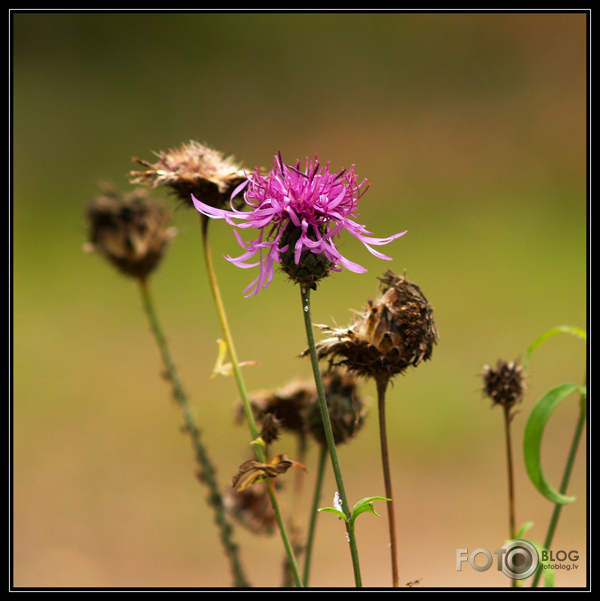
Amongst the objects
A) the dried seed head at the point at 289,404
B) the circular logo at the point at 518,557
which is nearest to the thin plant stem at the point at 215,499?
the dried seed head at the point at 289,404

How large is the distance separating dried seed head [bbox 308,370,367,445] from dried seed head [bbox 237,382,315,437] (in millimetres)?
10

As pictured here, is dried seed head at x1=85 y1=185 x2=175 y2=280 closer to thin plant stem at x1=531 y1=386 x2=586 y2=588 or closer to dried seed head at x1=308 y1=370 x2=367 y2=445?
dried seed head at x1=308 y1=370 x2=367 y2=445

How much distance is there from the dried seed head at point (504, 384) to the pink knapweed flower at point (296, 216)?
0.39ft

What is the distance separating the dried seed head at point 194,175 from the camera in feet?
0.95

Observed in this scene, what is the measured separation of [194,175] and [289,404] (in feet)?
0.49

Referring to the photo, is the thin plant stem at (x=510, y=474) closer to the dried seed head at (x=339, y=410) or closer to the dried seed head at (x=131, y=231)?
the dried seed head at (x=339, y=410)

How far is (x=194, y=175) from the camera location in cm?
29

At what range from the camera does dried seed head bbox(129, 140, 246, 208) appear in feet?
0.95

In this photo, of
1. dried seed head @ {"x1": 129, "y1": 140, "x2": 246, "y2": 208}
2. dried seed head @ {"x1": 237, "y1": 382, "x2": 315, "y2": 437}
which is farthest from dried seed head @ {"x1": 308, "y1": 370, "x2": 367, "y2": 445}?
dried seed head @ {"x1": 129, "y1": 140, "x2": 246, "y2": 208}

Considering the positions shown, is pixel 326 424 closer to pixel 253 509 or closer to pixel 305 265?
pixel 305 265

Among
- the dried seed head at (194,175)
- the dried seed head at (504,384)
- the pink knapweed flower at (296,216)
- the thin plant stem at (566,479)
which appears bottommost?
the thin plant stem at (566,479)

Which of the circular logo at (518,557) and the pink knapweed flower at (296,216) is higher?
the pink knapweed flower at (296,216)

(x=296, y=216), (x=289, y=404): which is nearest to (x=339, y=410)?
(x=289, y=404)
